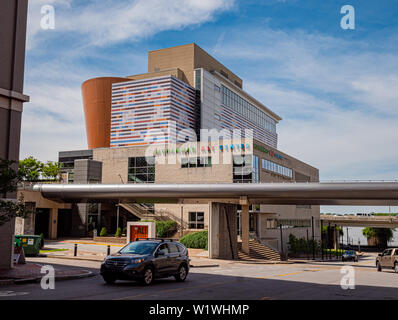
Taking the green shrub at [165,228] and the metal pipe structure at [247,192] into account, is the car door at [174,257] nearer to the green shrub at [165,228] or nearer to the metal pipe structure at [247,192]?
the metal pipe structure at [247,192]

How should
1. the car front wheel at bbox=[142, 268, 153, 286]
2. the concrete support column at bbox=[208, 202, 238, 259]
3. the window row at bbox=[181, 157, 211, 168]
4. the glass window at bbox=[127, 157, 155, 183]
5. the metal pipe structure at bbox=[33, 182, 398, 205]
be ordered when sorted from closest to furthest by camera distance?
1. the car front wheel at bbox=[142, 268, 153, 286]
2. the concrete support column at bbox=[208, 202, 238, 259]
3. the metal pipe structure at bbox=[33, 182, 398, 205]
4. the window row at bbox=[181, 157, 211, 168]
5. the glass window at bbox=[127, 157, 155, 183]

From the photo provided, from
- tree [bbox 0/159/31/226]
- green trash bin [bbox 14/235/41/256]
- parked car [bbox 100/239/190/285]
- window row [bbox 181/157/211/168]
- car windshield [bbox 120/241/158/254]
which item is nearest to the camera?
parked car [bbox 100/239/190/285]

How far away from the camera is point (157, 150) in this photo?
57156 millimetres

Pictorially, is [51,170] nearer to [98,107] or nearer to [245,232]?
[245,232]

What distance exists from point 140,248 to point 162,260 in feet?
3.18

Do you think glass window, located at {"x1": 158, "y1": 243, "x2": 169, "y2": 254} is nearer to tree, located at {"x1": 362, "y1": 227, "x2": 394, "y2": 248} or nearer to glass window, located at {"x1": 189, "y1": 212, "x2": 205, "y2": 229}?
glass window, located at {"x1": 189, "y1": 212, "x2": 205, "y2": 229}

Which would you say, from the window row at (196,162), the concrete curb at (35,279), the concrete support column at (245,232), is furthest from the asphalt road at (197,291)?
the window row at (196,162)

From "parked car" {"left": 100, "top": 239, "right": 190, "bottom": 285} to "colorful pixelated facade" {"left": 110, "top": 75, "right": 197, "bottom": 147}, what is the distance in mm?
134321

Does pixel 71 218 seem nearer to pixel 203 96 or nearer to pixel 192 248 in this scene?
pixel 192 248

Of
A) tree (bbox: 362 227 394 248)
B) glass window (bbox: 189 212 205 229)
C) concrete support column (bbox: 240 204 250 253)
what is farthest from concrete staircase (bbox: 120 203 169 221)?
tree (bbox: 362 227 394 248)

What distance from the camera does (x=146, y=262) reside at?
51.5 feet

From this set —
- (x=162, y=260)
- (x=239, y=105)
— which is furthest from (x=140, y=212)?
(x=239, y=105)

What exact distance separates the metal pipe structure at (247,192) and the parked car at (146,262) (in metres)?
22.3

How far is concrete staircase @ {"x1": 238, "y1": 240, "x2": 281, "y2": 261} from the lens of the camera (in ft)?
133
